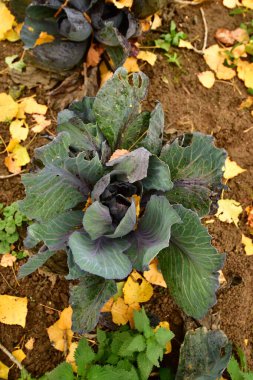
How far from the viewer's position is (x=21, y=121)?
8.86 ft

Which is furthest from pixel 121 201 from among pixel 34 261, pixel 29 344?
pixel 29 344

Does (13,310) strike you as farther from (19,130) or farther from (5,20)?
(5,20)

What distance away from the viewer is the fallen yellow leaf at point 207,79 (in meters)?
2.90

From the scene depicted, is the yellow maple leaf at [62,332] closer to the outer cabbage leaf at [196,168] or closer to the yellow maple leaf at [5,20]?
the outer cabbage leaf at [196,168]

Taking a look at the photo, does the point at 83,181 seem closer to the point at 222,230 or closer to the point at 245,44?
the point at 222,230

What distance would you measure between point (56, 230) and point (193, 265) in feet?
1.77

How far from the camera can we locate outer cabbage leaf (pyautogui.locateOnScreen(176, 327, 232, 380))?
2053 millimetres

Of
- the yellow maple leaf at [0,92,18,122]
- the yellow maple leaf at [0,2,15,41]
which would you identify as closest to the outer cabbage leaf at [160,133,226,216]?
the yellow maple leaf at [0,92,18,122]

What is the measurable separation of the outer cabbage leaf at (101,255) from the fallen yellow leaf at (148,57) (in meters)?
1.43

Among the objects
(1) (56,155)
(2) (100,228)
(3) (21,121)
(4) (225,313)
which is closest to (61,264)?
(2) (100,228)

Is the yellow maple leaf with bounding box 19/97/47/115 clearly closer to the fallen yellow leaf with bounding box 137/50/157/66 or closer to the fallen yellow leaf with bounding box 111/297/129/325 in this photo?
the fallen yellow leaf with bounding box 137/50/157/66

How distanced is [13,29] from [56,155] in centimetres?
157

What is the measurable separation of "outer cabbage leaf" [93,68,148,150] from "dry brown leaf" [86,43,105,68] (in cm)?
92

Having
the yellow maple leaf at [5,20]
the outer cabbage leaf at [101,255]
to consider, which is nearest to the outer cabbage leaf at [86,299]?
the outer cabbage leaf at [101,255]
